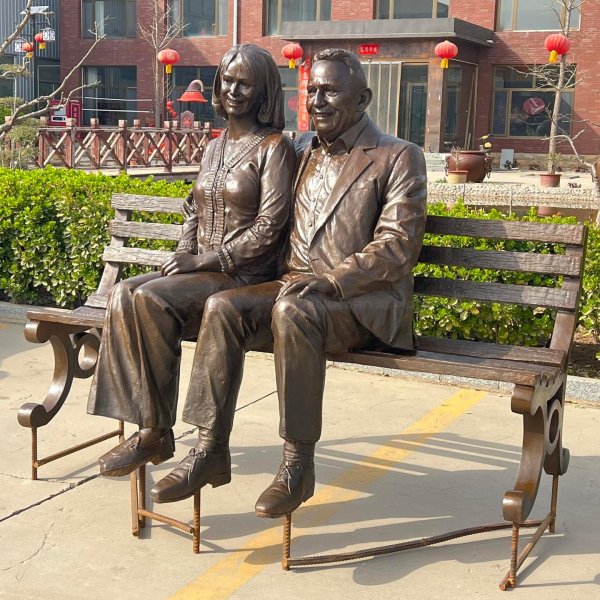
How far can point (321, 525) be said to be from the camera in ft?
12.7

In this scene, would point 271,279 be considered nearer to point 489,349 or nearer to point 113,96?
point 489,349

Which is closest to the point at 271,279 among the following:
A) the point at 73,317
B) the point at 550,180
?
the point at 73,317

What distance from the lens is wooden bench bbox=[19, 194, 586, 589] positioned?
346cm

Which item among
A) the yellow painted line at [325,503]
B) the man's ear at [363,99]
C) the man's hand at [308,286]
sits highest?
the man's ear at [363,99]

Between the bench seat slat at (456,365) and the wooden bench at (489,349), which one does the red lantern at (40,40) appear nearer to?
the wooden bench at (489,349)

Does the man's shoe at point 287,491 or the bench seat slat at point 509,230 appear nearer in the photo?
the man's shoe at point 287,491

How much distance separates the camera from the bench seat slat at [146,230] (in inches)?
184

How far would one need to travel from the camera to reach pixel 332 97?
149 inches

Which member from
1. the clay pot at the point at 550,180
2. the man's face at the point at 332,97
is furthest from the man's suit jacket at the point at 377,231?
the clay pot at the point at 550,180

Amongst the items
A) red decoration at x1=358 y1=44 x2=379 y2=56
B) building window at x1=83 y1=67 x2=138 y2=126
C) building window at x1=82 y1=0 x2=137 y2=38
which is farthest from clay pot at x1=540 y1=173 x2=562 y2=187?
building window at x1=82 y1=0 x2=137 y2=38

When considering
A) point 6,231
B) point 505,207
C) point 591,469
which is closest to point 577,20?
point 505,207

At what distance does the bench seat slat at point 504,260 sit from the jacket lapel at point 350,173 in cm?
56

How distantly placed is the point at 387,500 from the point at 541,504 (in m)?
0.65

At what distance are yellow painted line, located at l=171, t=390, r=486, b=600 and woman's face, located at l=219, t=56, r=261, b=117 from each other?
1.66m
